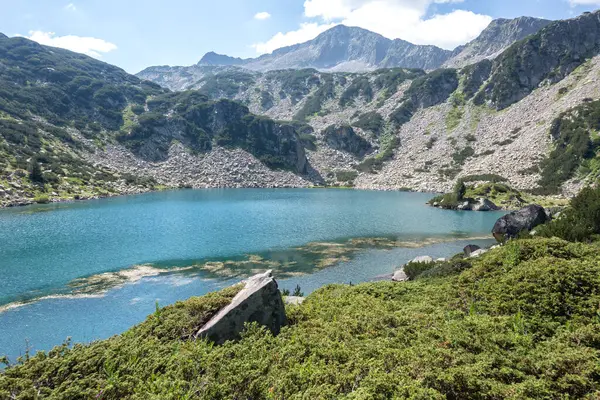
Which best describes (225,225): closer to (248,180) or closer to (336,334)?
(336,334)

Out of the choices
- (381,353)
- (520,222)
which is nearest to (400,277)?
(381,353)

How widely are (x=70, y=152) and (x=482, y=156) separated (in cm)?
18194

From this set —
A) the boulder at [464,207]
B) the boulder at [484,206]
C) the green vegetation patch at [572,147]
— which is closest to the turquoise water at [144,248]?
the boulder at [484,206]

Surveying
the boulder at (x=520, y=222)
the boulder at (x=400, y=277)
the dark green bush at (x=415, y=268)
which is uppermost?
the boulder at (x=520, y=222)

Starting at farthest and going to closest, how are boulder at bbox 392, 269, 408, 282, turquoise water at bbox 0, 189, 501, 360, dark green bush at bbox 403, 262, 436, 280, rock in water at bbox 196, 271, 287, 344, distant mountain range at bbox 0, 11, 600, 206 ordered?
distant mountain range at bbox 0, 11, 600, 206, boulder at bbox 392, 269, 408, 282, dark green bush at bbox 403, 262, 436, 280, turquoise water at bbox 0, 189, 501, 360, rock in water at bbox 196, 271, 287, 344

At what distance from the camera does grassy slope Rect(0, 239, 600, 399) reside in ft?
26.8

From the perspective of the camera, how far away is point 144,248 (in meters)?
46.6

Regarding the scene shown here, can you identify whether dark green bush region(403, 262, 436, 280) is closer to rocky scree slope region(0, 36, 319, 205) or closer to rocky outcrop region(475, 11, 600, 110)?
rocky scree slope region(0, 36, 319, 205)

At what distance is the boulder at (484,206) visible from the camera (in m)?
94.8

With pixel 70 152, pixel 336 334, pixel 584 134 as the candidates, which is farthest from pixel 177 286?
pixel 584 134

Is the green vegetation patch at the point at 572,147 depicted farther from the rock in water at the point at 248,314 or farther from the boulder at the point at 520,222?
the rock in water at the point at 248,314

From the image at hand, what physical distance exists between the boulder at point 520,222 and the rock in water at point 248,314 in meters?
40.0

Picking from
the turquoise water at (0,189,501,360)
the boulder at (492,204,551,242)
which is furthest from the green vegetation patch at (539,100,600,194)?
the boulder at (492,204,551,242)

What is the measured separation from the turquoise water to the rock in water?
441 inches
